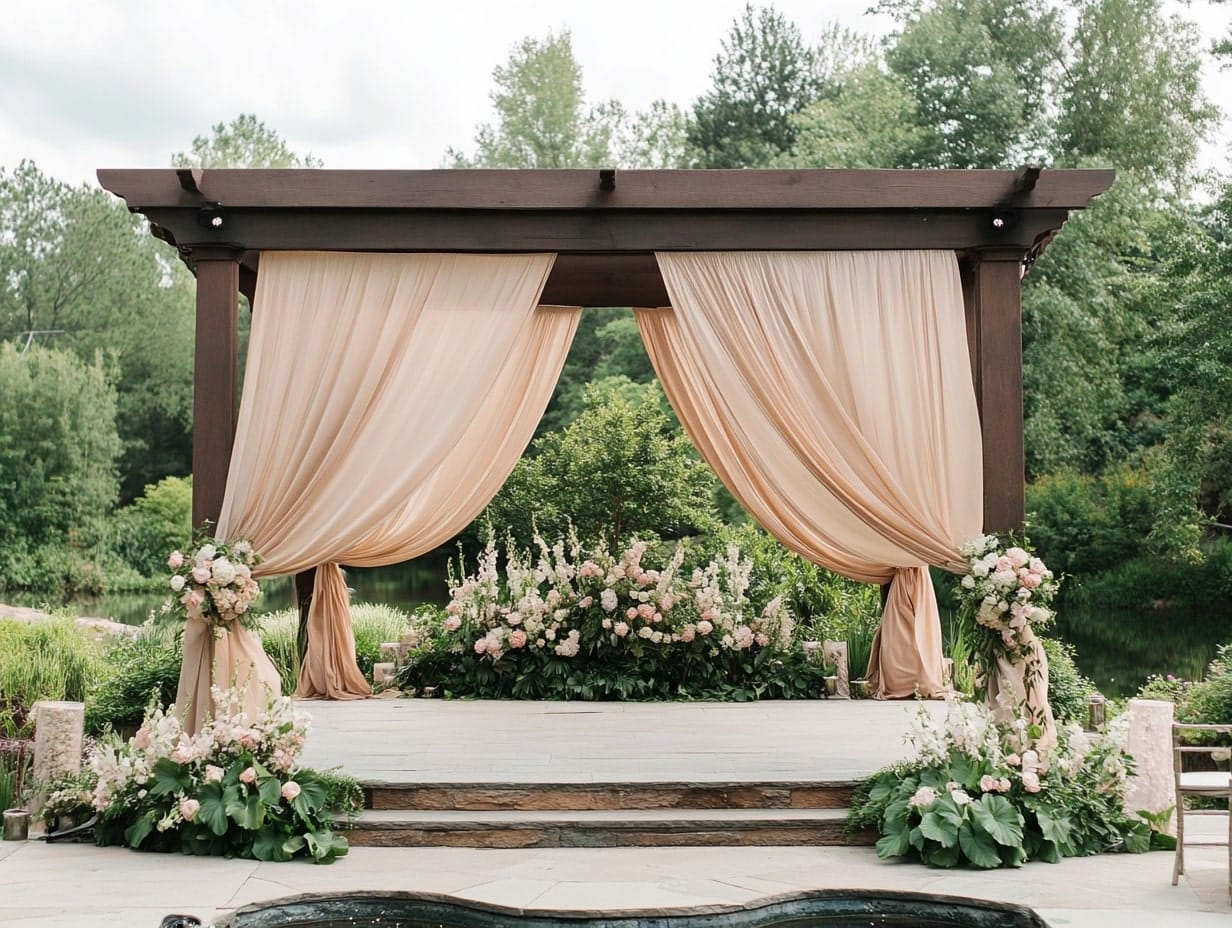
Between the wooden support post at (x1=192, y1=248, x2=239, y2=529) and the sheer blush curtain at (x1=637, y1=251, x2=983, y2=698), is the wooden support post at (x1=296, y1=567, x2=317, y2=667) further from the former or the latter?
the sheer blush curtain at (x1=637, y1=251, x2=983, y2=698)

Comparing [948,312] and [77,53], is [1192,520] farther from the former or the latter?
[77,53]

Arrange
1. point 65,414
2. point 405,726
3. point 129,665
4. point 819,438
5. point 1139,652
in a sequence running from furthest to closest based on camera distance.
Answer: point 65,414, point 1139,652, point 129,665, point 405,726, point 819,438

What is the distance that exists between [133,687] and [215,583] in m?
2.17

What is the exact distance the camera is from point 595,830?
4836mm

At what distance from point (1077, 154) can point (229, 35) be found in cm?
1710

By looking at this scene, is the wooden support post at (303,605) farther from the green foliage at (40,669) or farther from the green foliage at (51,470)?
the green foliage at (51,470)

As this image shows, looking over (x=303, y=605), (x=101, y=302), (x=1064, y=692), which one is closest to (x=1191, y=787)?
(x=1064, y=692)

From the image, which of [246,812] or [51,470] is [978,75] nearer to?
[246,812]

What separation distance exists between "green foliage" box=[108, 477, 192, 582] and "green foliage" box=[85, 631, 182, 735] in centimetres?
1408

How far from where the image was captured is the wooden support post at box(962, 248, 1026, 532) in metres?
5.38

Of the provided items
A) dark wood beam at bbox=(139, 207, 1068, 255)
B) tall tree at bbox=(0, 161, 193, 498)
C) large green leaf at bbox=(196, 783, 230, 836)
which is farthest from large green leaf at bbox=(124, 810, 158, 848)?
tall tree at bbox=(0, 161, 193, 498)

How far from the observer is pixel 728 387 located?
543cm

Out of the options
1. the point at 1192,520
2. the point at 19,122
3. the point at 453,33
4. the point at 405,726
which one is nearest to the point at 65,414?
the point at 19,122

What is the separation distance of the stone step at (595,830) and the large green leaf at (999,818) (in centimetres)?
47
